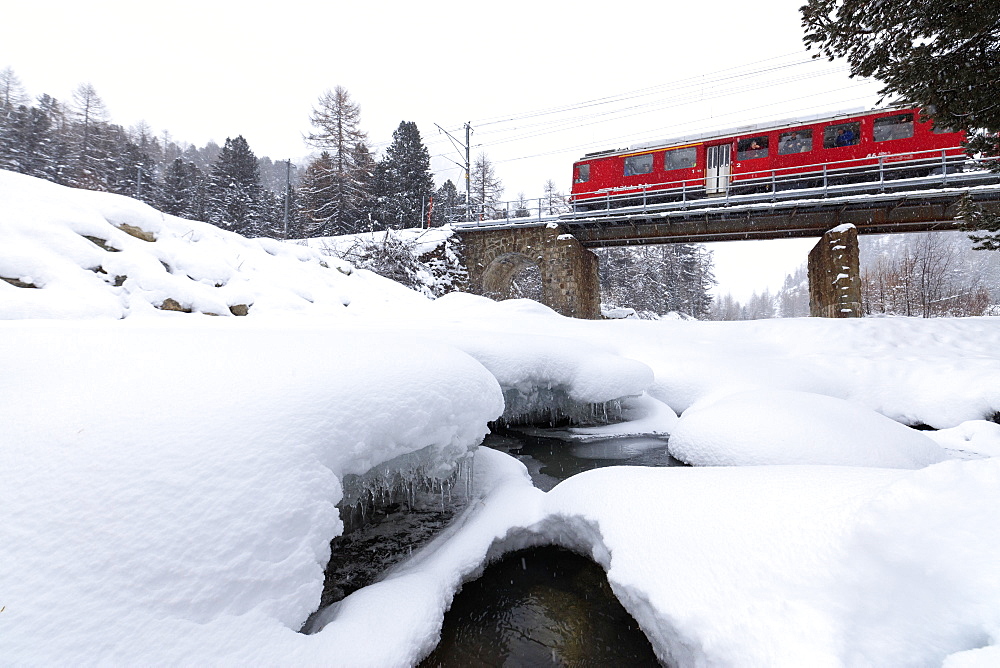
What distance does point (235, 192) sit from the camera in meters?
25.5

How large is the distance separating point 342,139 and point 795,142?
22590 millimetres

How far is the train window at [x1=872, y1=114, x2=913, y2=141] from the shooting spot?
10.9 metres

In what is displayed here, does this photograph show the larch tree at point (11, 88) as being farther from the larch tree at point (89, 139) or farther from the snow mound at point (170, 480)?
the snow mound at point (170, 480)

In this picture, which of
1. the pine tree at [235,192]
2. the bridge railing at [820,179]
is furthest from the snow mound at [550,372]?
the pine tree at [235,192]

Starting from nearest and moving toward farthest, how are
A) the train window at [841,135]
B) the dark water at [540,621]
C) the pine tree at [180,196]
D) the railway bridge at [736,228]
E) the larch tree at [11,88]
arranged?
the dark water at [540,621] → the railway bridge at [736,228] → the train window at [841,135] → the pine tree at [180,196] → the larch tree at [11,88]

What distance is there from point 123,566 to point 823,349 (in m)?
9.89

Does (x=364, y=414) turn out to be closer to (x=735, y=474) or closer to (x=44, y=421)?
(x=44, y=421)

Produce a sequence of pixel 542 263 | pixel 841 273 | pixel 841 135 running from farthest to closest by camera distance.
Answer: pixel 542 263 → pixel 841 135 → pixel 841 273

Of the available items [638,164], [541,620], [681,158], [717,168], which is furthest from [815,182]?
[541,620]

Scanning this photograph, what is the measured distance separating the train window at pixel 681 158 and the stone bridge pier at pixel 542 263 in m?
3.92

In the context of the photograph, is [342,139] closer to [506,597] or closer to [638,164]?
[638,164]

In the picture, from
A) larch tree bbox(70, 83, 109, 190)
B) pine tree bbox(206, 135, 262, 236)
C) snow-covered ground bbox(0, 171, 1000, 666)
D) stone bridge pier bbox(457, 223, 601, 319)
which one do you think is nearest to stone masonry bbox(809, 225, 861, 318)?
stone bridge pier bbox(457, 223, 601, 319)

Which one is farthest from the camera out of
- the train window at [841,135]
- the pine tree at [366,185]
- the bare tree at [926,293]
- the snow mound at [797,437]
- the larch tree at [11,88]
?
the larch tree at [11,88]

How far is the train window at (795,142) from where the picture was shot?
12039 mm
